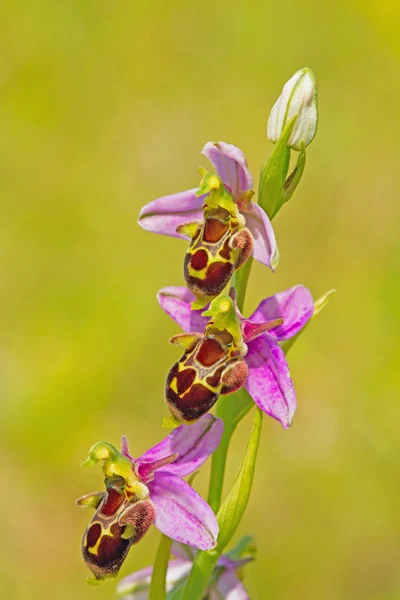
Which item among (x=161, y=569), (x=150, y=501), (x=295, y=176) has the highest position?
(x=295, y=176)

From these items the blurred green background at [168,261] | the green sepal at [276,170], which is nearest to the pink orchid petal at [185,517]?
the green sepal at [276,170]

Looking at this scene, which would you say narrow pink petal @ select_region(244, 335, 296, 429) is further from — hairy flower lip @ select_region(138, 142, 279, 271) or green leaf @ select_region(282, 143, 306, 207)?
green leaf @ select_region(282, 143, 306, 207)

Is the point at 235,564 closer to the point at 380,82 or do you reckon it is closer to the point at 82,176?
the point at 82,176

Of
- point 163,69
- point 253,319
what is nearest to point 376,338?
point 163,69

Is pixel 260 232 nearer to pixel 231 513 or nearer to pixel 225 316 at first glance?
pixel 225 316

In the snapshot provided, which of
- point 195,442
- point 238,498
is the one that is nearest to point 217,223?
point 195,442

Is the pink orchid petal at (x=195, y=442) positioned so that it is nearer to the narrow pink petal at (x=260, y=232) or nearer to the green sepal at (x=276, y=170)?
the narrow pink petal at (x=260, y=232)
